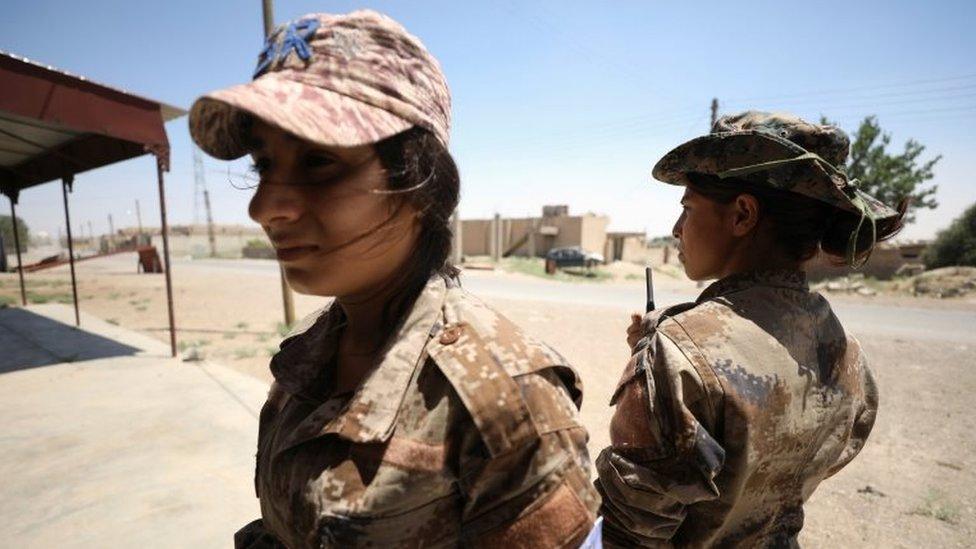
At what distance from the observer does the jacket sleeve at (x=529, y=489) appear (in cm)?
80

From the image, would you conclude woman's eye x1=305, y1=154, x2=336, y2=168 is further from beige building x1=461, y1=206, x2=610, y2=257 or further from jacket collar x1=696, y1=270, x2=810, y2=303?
beige building x1=461, y1=206, x2=610, y2=257

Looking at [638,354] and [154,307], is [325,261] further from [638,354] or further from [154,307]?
[154,307]

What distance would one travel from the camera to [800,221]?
151 cm

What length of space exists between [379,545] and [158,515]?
2.66m

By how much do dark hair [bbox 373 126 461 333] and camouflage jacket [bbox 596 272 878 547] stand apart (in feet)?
2.15

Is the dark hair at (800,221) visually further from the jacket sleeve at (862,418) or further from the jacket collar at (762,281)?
the jacket sleeve at (862,418)

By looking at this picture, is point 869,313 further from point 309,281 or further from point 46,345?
point 46,345

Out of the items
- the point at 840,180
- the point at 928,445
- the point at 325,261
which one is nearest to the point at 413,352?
the point at 325,261

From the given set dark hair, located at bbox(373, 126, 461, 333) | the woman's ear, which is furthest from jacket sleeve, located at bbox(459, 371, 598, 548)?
the woman's ear

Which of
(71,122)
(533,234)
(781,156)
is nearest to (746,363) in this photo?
(781,156)

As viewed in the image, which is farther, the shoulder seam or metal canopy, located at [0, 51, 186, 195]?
metal canopy, located at [0, 51, 186, 195]

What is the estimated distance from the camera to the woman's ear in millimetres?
1479

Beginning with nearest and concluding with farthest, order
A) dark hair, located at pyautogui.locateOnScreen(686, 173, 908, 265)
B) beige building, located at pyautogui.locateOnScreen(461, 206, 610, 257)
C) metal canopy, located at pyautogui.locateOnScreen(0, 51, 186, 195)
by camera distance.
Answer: dark hair, located at pyautogui.locateOnScreen(686, 173, 908, 265)
metal canopy, located at pyautogui.locateOnScreen(0, 51, 186, 195)
beige building, located at pyautogui.locateOnScreen(461, 206, 610, 257)

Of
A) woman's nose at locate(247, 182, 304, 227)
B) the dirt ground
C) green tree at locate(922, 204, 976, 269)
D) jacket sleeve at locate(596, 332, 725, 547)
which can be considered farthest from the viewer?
green tree at locate(922, 204, 976, 269)
